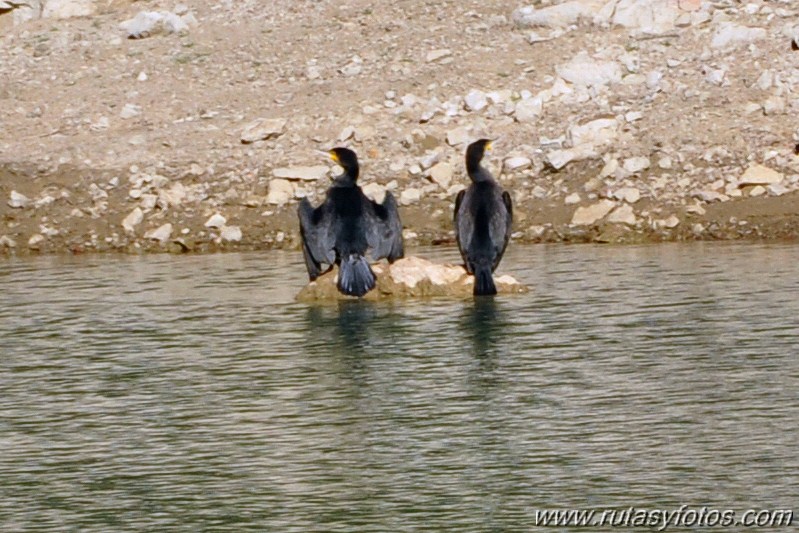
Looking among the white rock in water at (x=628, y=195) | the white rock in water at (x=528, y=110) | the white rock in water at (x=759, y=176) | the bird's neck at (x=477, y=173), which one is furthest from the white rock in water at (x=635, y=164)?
the bird's neck at (x=477, y=173)

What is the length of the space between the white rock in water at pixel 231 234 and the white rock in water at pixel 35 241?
233 centimetres

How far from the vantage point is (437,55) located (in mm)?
28469

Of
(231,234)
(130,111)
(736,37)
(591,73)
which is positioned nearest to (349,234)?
(231,234)

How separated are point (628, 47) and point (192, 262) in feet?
25.6

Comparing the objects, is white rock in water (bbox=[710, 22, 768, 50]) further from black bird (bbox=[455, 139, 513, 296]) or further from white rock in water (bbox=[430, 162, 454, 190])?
black bird (bbox=[455, 139, 513, 296])

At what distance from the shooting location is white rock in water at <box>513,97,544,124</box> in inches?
1041

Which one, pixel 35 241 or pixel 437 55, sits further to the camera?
pixel 437 55

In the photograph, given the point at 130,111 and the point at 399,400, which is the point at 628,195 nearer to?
the point at 130,111

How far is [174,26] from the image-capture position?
1236 inches

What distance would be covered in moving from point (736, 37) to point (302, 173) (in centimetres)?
640

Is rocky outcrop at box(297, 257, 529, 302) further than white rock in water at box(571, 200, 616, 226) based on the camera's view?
No

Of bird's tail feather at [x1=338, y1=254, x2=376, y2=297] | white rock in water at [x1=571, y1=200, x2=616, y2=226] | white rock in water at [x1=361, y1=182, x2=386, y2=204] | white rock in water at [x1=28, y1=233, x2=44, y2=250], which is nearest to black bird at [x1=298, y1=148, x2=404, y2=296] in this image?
bird's tail feather at [x1=338, y1=254, x2=376, y2=297]

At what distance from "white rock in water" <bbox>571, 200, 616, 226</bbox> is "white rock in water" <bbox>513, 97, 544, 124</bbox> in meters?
2.83

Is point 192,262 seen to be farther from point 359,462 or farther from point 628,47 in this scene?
point 359,462
